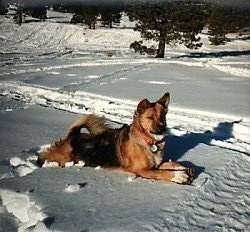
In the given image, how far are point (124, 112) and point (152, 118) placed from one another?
3994 mm

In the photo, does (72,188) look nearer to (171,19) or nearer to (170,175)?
(170,175)

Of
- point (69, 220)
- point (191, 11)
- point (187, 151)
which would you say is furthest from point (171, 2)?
point (69, 220)

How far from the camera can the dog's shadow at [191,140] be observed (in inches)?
201

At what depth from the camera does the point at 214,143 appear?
6.00 m

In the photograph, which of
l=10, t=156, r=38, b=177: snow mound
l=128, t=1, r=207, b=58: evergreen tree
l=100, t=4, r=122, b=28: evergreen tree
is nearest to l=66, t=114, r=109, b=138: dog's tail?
l=10, t=156, r=38, b=177: snow mound

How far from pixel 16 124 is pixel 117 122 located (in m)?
1.84

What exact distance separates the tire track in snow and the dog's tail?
204 centimetres

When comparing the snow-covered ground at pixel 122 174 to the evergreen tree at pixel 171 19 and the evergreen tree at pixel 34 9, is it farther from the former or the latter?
the evergreen tree at pixel 171 19

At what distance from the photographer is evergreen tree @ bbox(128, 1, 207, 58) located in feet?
64.5

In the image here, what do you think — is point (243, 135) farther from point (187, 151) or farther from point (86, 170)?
point (86, 170)

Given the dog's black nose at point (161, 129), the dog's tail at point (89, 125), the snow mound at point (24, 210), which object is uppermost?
the dog's black nose at point (161, 129)

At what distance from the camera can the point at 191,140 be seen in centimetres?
609

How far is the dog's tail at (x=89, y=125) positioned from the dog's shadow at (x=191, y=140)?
96cm

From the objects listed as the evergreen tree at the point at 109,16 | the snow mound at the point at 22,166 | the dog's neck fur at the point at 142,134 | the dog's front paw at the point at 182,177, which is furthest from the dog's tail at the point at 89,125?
the evergreen tree at the point at 109,16
